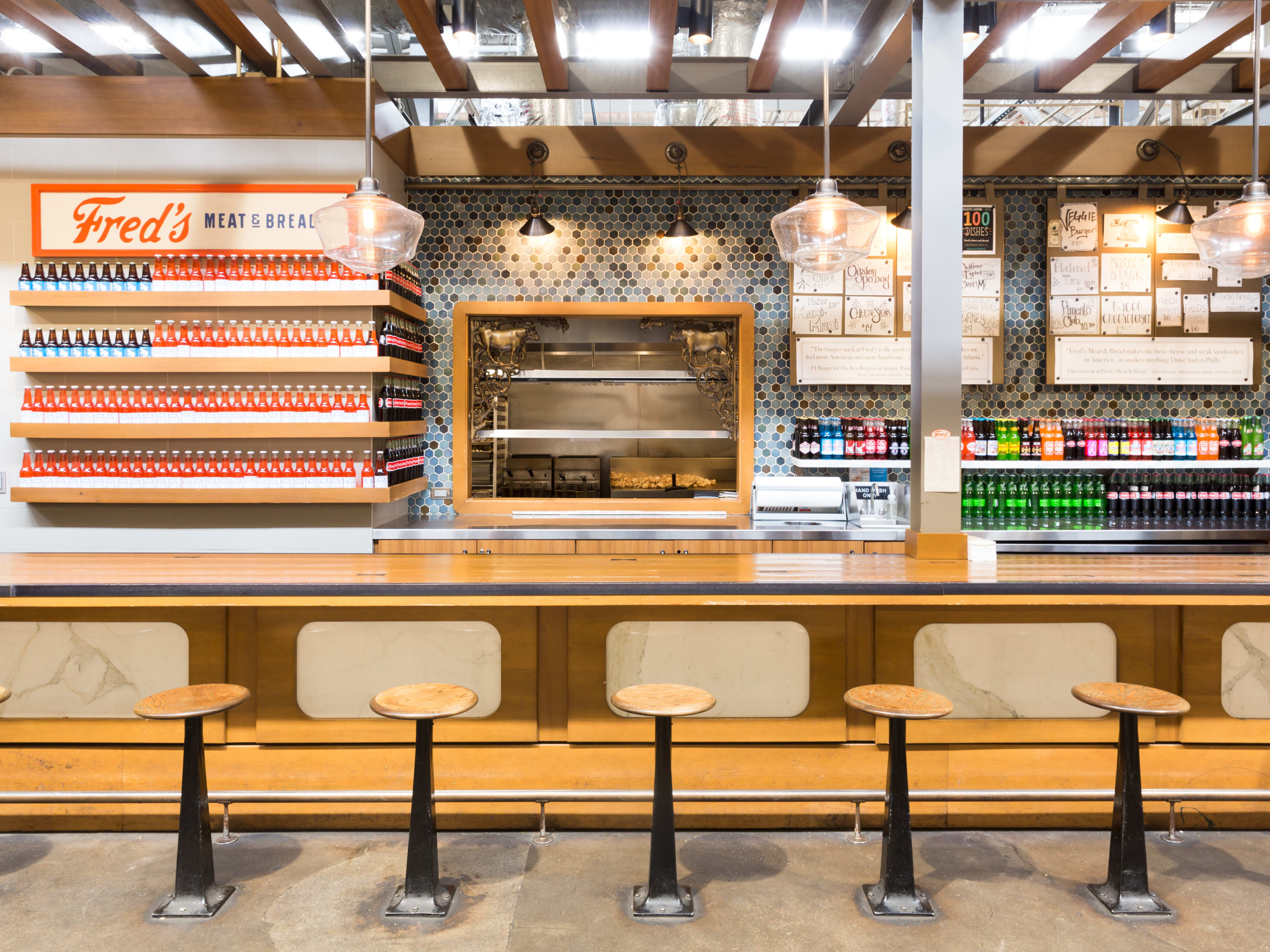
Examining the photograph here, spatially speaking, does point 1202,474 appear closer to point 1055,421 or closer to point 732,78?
point 1055,421

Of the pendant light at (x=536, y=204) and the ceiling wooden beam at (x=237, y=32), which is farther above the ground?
the ceiling wooden beam at (x=237, y=32)

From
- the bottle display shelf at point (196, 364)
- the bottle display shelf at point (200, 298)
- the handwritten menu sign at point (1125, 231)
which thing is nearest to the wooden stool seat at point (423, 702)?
the bottle display shelf at point (196, 364)

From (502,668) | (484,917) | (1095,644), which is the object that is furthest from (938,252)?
(484,917)

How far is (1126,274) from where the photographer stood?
5496 millimetres

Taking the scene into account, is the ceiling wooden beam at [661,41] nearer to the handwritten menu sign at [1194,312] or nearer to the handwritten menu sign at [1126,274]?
the handwritten menu sign at [1126,274]

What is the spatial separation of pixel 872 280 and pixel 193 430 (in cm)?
427

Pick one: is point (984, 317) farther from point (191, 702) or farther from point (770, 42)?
point (191, 702)

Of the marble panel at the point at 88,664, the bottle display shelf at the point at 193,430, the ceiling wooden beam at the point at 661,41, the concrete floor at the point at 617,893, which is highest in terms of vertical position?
the ceiling wooden beam at the point at 661,41

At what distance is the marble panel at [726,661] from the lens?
3.02 metres

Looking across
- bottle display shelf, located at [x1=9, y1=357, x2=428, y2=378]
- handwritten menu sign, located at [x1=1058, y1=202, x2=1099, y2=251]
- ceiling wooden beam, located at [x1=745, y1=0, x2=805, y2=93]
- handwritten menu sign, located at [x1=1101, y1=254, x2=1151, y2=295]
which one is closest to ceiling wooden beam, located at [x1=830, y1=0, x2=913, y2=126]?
ceiling wooden beam, located at [x1=745, y1=0, x2=805, y2=93]

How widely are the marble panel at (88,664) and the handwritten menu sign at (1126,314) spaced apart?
18.6 ft

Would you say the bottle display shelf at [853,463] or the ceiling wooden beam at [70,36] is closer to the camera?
the ceiling wooden beam at [70,36]

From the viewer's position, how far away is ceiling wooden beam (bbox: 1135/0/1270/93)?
3688 mm

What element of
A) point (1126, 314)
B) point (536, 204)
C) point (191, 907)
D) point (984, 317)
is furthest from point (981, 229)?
point (191, 907)
